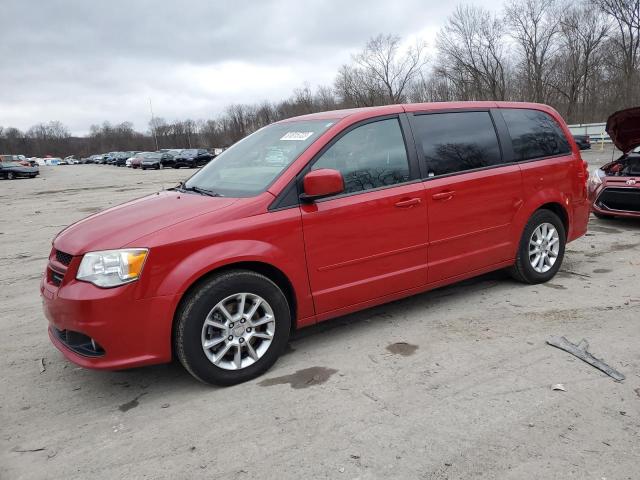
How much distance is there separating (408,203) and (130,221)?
208cm

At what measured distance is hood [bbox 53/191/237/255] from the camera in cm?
318

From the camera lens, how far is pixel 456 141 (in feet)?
14.7

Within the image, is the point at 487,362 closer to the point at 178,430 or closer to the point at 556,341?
the point at 556,341

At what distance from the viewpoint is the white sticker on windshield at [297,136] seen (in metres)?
3.93

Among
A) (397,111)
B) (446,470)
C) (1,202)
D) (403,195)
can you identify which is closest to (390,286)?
(403,195)

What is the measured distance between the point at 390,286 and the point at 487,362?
944mm

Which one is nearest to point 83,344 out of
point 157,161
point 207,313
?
point 207,313

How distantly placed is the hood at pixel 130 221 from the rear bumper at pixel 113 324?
28cm

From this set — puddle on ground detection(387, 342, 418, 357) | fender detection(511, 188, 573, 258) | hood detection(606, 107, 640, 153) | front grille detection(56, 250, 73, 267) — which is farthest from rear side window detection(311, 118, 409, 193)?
hood detection(606, 107, 640, 153)

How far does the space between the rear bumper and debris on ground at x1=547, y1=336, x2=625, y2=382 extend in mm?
2762

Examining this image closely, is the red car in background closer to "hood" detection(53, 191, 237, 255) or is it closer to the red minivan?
the red minivan

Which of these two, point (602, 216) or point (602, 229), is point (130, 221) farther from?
point (602, 216)

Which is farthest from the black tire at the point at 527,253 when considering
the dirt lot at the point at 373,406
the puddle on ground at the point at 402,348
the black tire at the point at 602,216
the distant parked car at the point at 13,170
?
the distant parked car at the point at 13,170

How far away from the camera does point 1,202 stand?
1802 cm
